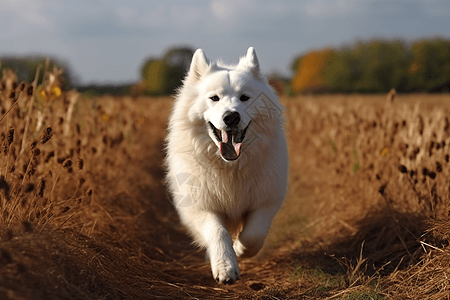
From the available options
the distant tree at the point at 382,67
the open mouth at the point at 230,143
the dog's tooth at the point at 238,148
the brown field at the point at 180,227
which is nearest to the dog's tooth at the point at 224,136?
the open mouth at the point at 230,143

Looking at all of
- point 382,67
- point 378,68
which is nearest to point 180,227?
point 382,67

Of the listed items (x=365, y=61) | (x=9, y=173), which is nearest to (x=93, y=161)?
(x=9, y=173)

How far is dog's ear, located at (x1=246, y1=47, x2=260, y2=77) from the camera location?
3.83 metres

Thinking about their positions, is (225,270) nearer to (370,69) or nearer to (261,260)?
(261,260)

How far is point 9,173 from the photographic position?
314 centimetres

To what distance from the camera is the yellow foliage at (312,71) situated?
241ft

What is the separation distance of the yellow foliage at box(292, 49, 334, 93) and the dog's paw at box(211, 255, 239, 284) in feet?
232

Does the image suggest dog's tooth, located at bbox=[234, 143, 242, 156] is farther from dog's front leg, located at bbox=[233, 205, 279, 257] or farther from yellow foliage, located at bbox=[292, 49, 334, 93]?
yellow foliage, located at bbox=[292, 49, 334, 93]

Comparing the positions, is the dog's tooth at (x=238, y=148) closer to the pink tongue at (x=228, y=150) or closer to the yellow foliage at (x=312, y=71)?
the pink tongue at (x=228, y=150)

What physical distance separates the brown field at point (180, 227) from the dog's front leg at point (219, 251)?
0.41 m

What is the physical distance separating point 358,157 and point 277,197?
3065 millimetres

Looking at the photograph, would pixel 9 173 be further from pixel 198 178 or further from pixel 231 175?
pixel 231 175

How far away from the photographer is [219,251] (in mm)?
3055

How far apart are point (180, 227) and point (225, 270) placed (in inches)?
119
